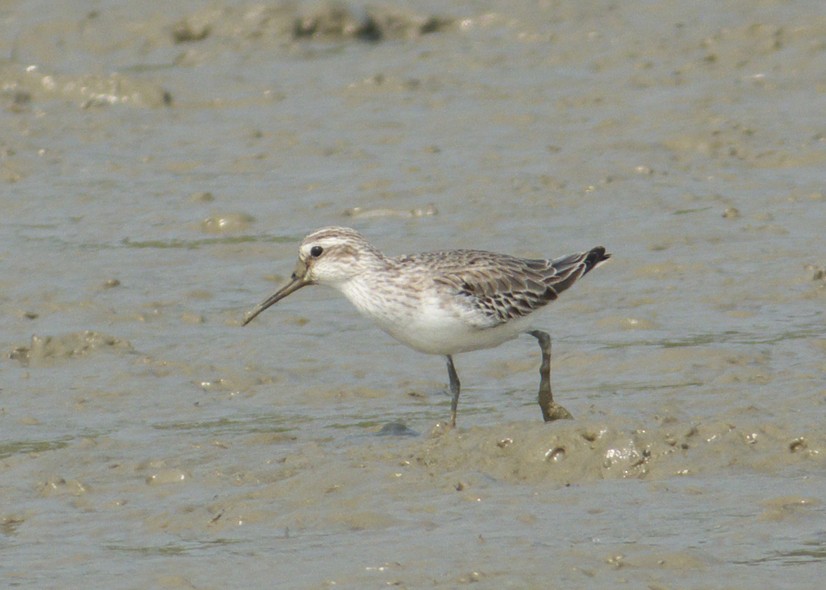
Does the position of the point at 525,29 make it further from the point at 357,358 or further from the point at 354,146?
the point at 357,358

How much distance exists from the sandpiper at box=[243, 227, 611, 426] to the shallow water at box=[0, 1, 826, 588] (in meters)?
0.54

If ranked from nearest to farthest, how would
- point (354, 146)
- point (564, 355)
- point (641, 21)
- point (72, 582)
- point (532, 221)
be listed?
point (72, 582) < point (564, 355) < point (532, 221) < point (354, 146) < point (641, 21)

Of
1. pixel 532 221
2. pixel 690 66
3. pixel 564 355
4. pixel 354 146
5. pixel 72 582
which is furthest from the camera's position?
pixel 690 66

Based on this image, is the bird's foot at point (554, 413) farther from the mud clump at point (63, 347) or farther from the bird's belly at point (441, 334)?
the mud clump at point (63, 347)

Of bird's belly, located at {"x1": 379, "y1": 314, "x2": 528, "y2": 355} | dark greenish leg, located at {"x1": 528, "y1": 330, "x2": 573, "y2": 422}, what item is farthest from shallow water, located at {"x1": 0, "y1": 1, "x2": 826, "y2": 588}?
bird's belly, located at {"x1": 379, "y1": 314, "x2": 528, "y2": 355}

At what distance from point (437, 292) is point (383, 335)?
2477 millimetres

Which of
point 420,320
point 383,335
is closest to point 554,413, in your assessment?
point 420,320

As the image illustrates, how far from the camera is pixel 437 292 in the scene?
9328 millimetres

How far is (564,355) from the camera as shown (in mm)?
10867

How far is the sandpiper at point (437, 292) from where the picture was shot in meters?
9.30

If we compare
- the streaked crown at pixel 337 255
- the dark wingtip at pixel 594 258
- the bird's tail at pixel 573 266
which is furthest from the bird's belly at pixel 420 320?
the dark wingtip at pixel 594 258

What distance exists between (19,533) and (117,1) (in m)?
14.0

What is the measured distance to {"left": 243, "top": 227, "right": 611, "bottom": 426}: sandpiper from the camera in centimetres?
930

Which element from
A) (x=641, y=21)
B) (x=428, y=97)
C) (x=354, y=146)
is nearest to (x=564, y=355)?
(x=354, y=146)
